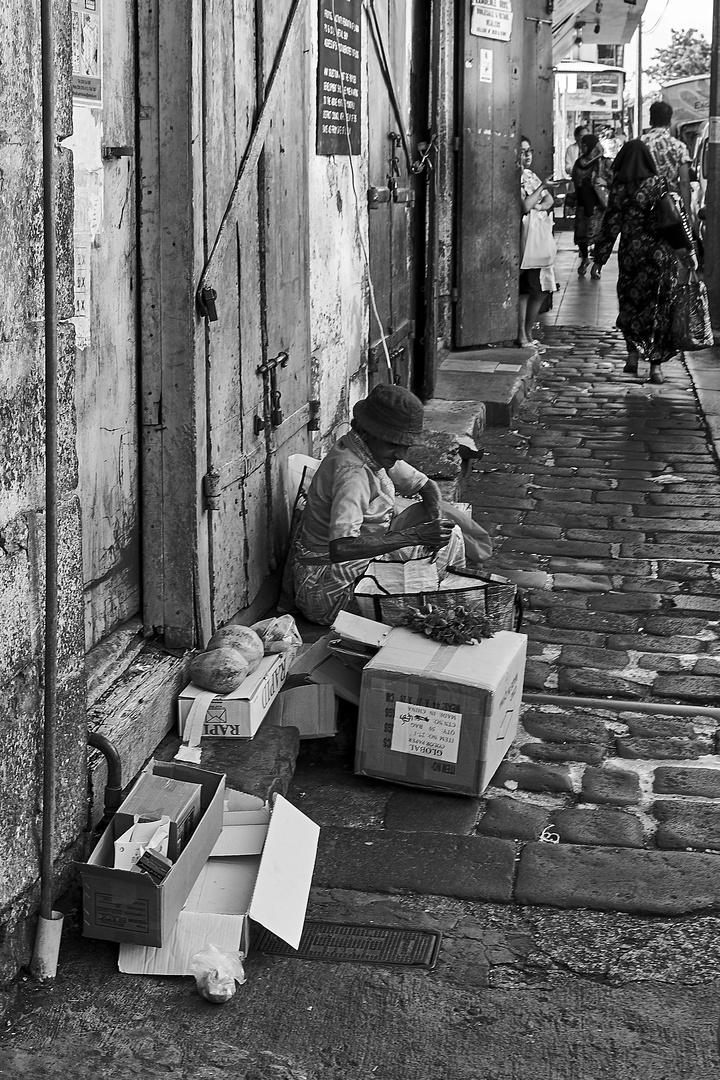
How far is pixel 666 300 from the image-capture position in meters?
10.4

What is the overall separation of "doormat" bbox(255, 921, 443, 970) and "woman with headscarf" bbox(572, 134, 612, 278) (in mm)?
16339

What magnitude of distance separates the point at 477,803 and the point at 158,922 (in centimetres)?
129

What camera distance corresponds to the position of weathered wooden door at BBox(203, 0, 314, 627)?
4.43 m

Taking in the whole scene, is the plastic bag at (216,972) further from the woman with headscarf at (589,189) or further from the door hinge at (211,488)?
the woman with headscarf at (589,189)

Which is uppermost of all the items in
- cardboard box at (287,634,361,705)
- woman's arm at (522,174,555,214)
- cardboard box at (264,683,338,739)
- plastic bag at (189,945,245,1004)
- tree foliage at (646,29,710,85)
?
tree foliage at (646,29,710,85)

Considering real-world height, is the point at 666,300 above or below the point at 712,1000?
above

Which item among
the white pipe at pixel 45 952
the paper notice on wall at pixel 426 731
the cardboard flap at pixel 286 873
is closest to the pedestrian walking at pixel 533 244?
the paper notice on wall at pixel 426 731

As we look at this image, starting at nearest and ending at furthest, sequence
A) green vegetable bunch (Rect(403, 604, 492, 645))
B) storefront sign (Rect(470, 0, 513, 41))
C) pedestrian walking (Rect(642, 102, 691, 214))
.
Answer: green vegetable bunch (Rect(403, 604, 492, 645)) → pedestrian walking (Rect(642, 102, 691, 214)) → storefront sign (Rect(470, 0, 513, 41))

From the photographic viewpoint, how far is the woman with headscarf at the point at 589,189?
59.9ft

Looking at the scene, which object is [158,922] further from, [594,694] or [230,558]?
[594,694]

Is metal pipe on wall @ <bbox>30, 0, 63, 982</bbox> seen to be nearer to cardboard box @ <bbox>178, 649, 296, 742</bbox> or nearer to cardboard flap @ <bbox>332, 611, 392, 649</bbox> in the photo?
cardboard box @ <bbox>178, 649, 296, 742</bbox>

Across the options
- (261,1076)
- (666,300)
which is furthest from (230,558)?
(666,300)

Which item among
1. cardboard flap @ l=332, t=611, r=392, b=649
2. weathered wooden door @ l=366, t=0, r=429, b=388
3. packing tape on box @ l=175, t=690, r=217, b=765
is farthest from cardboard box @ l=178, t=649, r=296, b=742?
weathered wooden door @ l=366, t=0, r=429, b=388

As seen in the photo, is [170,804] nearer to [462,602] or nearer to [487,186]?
[462,602]
